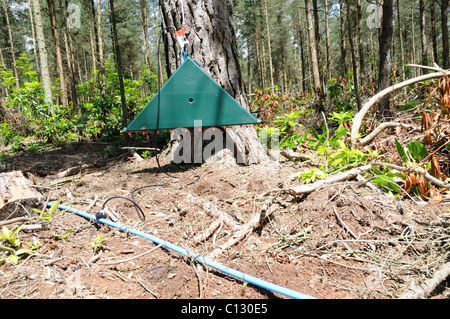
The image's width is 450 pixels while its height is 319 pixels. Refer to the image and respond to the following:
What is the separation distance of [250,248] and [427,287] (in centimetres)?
96

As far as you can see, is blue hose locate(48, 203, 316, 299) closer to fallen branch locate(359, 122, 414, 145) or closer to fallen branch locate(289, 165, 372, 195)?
fallen branch locate(289, 165, 372, 195)

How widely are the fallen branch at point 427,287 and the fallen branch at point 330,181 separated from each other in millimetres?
924

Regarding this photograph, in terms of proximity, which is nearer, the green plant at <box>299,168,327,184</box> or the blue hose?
the blue hose

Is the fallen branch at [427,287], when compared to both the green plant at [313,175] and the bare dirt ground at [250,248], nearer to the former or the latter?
the bare dirt ground at [250,248]

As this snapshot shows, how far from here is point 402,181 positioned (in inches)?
85.4

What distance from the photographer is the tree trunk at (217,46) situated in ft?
10.7

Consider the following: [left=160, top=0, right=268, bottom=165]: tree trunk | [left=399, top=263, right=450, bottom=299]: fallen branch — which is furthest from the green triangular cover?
[left=399, top=263, right=450, bottom=299]: fallen branch

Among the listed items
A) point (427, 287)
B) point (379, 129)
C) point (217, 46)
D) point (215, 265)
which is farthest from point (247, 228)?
point (217, 46)

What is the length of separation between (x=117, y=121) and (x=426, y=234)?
5414mm

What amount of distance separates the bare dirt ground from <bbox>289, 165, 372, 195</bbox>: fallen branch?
0.06m

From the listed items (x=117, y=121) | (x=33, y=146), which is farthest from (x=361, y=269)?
(x=33, y=146)

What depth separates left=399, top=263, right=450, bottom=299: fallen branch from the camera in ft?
4.23

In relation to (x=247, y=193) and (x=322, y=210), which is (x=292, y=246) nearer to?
(x=322, y=210)

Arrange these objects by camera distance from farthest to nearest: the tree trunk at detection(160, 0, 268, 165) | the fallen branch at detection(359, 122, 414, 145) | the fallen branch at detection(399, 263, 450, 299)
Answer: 1. the tree trunk at detection(160, 0, 268, 165)
2. the fallen branch at detection(359, 122, 414, 145)
3. the fallen branch at detection(399, 263, 450, 299)
